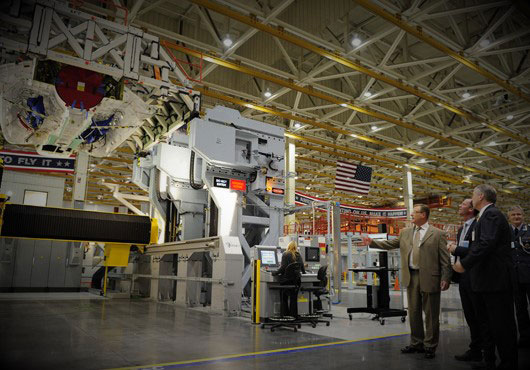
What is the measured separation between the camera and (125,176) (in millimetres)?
23016

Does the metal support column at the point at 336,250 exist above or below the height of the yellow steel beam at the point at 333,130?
below

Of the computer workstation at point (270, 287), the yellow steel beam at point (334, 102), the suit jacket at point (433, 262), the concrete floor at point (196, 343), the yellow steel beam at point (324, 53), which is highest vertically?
the yellow steel beam at point (324, 53)

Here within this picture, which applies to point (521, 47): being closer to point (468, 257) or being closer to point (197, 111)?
point (197, 111)

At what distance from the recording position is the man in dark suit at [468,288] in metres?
3.76

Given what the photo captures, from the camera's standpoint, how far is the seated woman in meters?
5.88

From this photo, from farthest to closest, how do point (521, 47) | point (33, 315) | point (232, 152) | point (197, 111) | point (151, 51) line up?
point (521, 47)
point (232, 152)
point (197, 111)
point (151, 51)
point (33, 315)

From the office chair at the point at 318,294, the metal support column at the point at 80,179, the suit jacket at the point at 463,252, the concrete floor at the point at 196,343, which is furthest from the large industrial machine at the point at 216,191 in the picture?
the suit jacket at the point at 463,252

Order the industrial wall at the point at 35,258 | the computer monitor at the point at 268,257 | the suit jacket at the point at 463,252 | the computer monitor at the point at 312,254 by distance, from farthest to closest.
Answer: the industrial wall at the point at 35,258
the computer monitor at the point at 312,254
the computer monitor at the point at 268,257
the suit jacket at the point at 463,252

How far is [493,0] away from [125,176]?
782 inches

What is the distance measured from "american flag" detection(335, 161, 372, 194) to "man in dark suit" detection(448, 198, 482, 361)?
423 inches

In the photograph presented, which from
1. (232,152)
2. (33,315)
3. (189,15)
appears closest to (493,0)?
(232,152)

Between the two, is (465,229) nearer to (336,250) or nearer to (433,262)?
(433,262)

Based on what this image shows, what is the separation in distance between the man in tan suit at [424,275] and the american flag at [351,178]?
10.8 m

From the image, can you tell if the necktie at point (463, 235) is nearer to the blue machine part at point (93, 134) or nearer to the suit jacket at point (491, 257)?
the suit jacket at point (491, 257)
